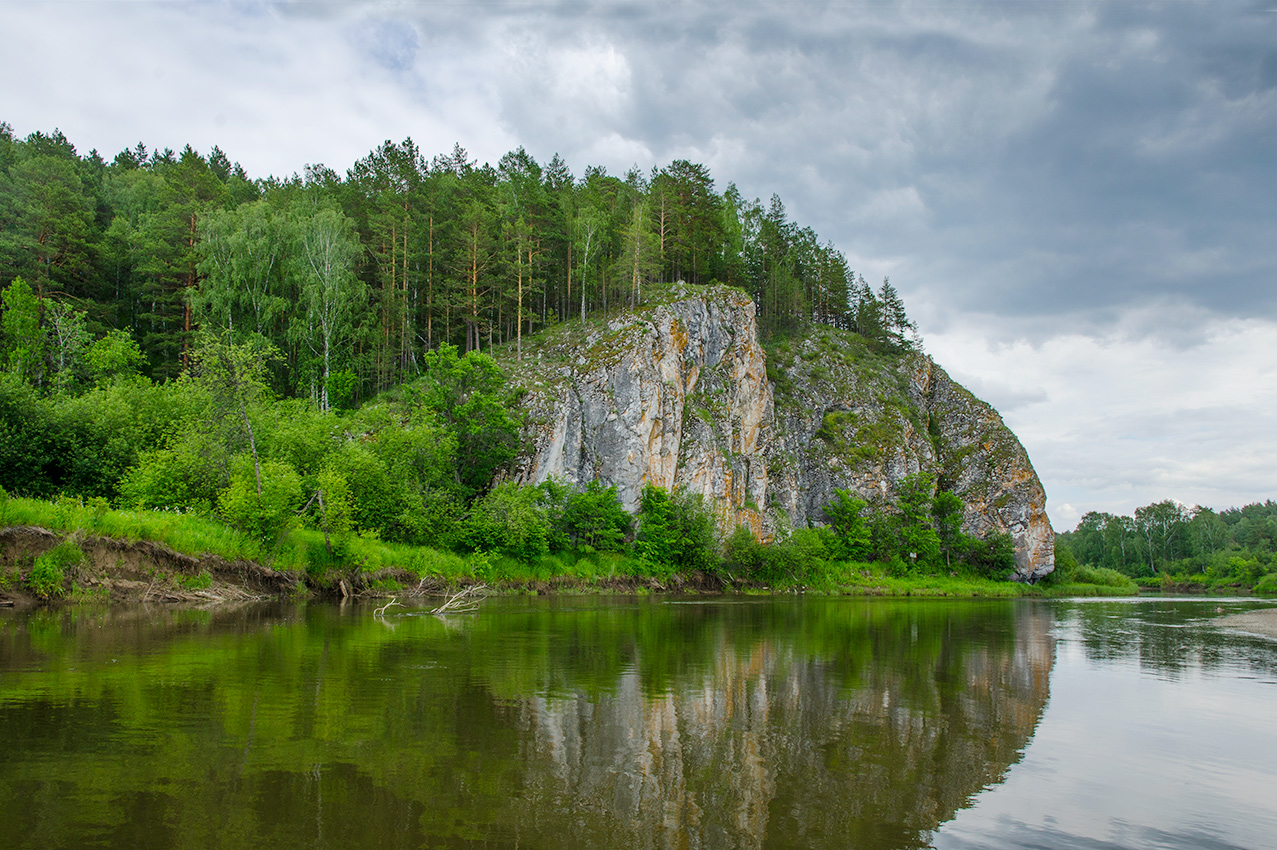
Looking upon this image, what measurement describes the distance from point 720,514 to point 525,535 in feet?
96.6

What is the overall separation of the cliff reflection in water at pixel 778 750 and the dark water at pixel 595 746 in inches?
2.2

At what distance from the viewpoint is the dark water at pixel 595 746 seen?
696cm

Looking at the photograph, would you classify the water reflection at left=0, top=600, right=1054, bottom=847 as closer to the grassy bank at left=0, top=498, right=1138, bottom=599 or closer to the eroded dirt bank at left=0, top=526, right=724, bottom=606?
the eroded dirt bank at left=0, top=526, right=724, bottom=606

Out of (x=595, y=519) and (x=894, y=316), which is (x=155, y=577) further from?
(x=894, y=316)

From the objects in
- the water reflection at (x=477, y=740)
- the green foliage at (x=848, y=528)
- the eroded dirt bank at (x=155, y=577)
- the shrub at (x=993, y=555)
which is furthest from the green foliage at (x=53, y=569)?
the shrub at (x=993, y=555)

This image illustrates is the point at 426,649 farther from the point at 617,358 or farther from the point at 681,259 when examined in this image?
→ the point at 681,259

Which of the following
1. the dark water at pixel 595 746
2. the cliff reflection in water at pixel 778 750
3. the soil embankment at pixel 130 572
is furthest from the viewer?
the soil embankment at pixel 130 572

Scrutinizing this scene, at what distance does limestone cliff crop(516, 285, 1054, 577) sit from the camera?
6512 cm

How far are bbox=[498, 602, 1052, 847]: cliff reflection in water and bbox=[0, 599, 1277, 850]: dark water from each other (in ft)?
0.18

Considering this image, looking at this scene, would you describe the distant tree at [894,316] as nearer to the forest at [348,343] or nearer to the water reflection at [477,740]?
the forest at [348,343]

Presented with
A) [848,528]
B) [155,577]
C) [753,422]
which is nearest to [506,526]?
[155,577]

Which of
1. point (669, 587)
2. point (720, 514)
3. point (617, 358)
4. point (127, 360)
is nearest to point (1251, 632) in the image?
point (669, 587)

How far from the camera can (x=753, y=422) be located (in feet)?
271

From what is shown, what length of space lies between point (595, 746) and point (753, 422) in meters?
74.5
